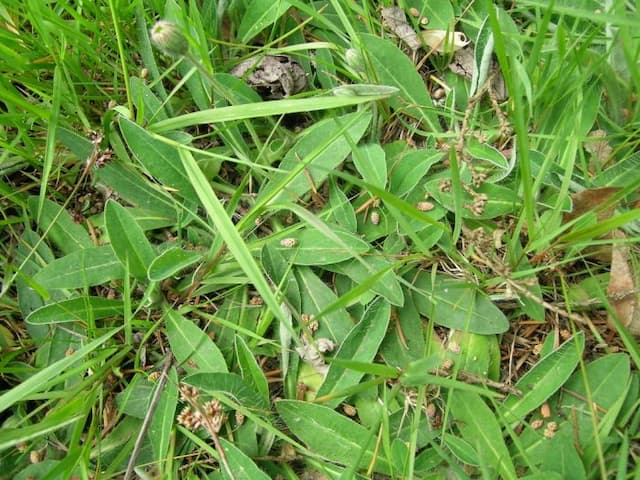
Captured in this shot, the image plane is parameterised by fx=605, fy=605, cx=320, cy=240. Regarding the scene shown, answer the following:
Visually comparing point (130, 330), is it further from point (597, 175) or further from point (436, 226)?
point (597, 175)

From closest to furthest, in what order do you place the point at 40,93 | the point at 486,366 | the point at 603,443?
the point at 603,443 < the point at 486,366 < the point at 40,93

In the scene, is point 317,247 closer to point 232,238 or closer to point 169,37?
Result: point 232,238

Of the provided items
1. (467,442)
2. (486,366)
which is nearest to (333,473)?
(467,442)

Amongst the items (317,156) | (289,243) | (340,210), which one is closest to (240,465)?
(289,243)

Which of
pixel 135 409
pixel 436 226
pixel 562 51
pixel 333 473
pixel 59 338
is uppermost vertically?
pixel 562 51

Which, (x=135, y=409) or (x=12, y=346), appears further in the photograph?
(x=12, y=346)

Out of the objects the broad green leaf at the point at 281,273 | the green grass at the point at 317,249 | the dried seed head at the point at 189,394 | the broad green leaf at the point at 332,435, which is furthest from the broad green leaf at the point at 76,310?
the broad green leaf at the point at 332,435

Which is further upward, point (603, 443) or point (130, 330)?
point (130, 330)
